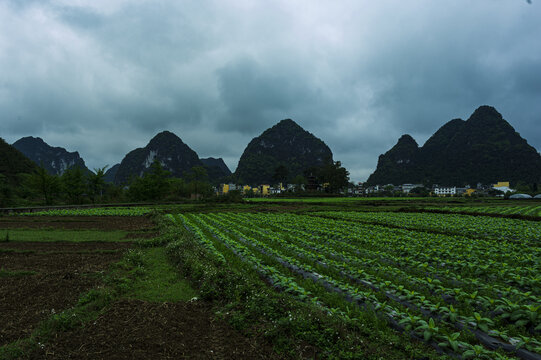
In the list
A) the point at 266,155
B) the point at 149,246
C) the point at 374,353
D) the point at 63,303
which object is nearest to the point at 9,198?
the point at 149,246

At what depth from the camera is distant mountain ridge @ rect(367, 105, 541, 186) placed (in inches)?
4855

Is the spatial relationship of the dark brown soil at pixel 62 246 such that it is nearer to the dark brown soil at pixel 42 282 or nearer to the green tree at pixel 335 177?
the dark brown soil at pixel 42 282

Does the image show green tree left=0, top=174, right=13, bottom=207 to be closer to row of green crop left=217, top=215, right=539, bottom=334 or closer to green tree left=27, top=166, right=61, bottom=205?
green tree left=27, top=166, right=61, bottom=205

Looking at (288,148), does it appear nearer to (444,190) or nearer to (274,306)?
(444,190)

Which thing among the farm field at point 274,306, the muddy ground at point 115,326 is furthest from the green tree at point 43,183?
the muddy ground at point 115,326

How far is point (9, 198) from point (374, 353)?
4814 cm

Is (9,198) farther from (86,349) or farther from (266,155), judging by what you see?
(266,155)

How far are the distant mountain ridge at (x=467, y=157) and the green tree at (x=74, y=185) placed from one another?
15844 cm

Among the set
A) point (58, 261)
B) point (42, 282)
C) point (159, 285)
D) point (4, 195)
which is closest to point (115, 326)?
point (159, 285)

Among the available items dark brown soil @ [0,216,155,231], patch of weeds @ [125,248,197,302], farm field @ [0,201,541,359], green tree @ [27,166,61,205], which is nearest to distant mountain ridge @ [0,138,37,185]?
green tree @ [27,166,61,205]

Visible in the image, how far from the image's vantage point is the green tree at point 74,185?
1703 inches

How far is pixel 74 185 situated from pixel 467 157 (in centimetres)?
17031

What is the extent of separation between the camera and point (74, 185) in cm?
4362

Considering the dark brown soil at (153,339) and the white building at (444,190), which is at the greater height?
the white building at (444,190)
